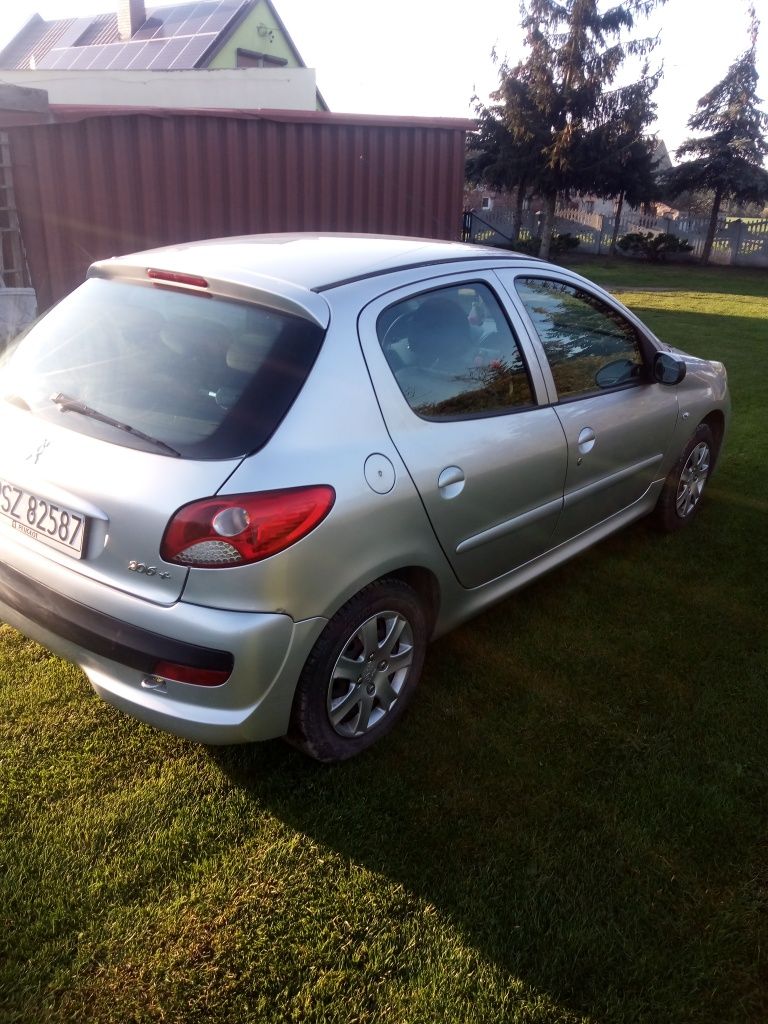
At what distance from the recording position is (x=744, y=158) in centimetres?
2878

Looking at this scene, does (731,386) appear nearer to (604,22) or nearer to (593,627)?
(593,627)

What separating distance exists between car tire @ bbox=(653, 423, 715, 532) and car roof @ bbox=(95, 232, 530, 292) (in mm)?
1866

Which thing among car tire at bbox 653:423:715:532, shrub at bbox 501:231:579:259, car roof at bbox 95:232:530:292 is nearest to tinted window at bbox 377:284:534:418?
car roof at bbox 95:232:530:292

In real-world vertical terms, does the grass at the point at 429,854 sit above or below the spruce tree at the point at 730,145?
below

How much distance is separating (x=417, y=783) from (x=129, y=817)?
3.11 feet

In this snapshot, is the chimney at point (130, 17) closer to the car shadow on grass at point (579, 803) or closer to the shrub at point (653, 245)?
the shrub at point (653, 245)

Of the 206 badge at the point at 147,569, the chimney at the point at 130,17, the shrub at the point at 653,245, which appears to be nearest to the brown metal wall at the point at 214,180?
the 206 badge at the point at 147,569

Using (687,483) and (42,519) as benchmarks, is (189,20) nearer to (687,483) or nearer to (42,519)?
(687,483)

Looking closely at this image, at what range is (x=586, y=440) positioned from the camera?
12.0ft

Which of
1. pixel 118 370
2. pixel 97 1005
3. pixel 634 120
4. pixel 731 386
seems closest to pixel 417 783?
pixel 97 1005

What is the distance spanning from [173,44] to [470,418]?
90.7ft

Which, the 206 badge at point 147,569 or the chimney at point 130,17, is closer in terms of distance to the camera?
the 206 badge at point 147,569

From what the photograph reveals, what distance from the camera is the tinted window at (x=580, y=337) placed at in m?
3.55

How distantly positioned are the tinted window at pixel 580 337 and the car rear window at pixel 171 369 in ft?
4.50
